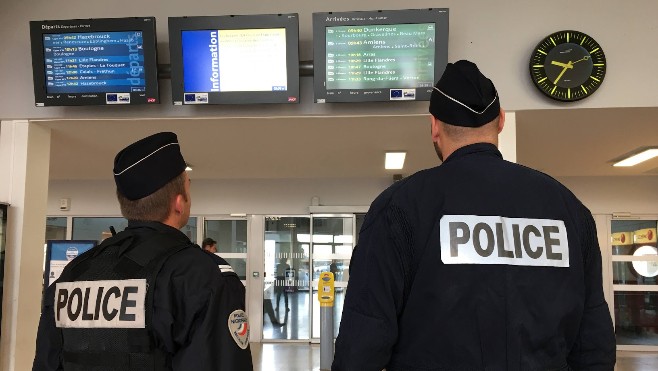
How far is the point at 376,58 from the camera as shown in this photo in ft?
14.9

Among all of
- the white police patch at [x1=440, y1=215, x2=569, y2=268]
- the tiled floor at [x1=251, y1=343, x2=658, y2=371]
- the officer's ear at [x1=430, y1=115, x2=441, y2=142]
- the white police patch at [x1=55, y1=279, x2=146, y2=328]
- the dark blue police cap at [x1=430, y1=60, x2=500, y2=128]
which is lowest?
the tiled floor at [x1=251, y1=343, x2=658, y2=371]

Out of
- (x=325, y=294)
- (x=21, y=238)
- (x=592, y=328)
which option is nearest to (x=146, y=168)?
(x=592, y=328)

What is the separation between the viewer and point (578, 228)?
1.50 metres

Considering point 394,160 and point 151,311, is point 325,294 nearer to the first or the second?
point 394,160

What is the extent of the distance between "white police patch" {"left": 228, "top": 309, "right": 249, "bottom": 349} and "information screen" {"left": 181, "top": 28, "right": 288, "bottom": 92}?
312 cm

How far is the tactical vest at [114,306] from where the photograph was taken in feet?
5.22

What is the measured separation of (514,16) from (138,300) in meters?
4.03

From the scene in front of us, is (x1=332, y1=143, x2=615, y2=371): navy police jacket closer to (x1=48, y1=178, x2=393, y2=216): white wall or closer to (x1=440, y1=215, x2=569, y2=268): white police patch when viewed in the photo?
(x1=440, y1=215, x2=569, y2=268): white police patch

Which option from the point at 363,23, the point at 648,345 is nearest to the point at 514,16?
the point at 363,23

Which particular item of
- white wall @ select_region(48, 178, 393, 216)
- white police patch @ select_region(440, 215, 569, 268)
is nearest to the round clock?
white police patch @ select_region(440, 215, 569, 268)

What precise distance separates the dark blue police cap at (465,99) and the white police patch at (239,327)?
0.78 m

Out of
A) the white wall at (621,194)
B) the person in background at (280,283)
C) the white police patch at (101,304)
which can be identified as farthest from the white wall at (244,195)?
the white police patch at (101,304)

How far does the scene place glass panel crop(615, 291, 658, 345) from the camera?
30.0ft

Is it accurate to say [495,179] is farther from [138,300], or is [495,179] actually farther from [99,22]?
[99,22]
